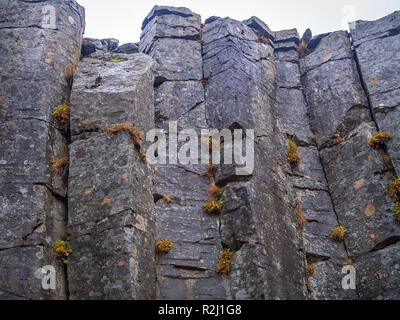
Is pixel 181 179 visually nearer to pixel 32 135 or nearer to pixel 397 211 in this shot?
pixel 32 135

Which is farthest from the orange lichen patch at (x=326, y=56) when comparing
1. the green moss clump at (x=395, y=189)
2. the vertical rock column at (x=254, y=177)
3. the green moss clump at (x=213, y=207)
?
the green moss clump at (x=213, y=207)

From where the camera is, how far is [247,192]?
1011cm

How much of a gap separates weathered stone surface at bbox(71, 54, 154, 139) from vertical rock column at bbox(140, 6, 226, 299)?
76cm

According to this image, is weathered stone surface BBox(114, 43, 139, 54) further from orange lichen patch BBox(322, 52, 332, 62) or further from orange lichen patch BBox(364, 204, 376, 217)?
orange lichen patch BBox(364, 204, 376, 217)

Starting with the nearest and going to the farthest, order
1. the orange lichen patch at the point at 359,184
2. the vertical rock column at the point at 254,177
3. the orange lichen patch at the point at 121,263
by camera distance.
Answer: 1. the orange lichen patch at the point at 121,263
2. the vertical rock column at the point at 254,177
3. the orange lichen patch at the point at 359,184

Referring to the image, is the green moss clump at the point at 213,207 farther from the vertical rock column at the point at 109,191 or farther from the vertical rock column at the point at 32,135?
the vertical rock column at the point at 32,135

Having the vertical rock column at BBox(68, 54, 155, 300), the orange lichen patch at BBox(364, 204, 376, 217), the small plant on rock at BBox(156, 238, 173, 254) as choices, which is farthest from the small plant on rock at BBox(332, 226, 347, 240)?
the vertical rock column at BBox(68, 54, 155, 300)

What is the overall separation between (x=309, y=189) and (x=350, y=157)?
49.7 inches

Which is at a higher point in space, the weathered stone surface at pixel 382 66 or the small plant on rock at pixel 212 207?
the weathered stone surface at pixel 382 66

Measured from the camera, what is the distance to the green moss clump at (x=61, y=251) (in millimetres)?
8977

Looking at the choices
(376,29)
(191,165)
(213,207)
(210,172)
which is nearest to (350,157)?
(210,172)

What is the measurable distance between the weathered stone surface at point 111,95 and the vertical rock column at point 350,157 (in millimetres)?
4660

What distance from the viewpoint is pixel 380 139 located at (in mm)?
11320

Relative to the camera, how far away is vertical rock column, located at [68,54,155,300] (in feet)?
28.2
